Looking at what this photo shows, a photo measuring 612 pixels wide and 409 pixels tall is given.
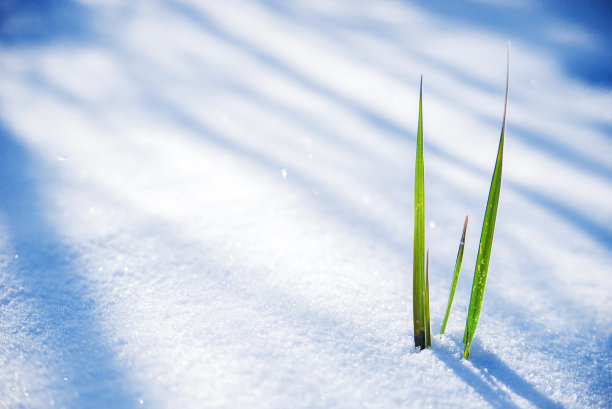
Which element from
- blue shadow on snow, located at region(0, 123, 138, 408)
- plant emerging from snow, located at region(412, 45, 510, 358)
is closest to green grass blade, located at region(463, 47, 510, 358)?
plant emerging from snow, located at region(412, 45, 510, 358)

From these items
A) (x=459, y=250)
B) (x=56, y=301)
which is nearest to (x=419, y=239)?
(x=459, y=250)

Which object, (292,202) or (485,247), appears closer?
(485,247)

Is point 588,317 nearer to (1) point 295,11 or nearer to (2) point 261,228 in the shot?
(2) point 261,228

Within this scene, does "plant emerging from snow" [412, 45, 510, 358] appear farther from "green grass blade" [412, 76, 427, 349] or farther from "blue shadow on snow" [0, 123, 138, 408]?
"blue shadow on snow" [0, 123, 138, 408]

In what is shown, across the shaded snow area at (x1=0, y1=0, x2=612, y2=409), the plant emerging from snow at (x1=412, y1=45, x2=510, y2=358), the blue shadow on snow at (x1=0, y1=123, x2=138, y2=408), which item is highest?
the plant emerging from snow at (x1=412, y1=45, x2=510, y2=358)

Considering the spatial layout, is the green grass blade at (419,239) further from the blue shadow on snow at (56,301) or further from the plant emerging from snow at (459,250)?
the blue shadow on snow at (56,301)

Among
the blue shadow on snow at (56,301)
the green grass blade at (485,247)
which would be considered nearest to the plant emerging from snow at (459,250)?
the green grass blade at (485,247)

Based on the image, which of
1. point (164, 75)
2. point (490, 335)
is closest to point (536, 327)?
point (490, 335)

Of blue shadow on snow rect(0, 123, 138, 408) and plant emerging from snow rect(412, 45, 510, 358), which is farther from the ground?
plant emerging from snow rect(412, 45, 510, 358)

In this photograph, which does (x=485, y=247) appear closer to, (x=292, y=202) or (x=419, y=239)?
(x=419, y=239)
